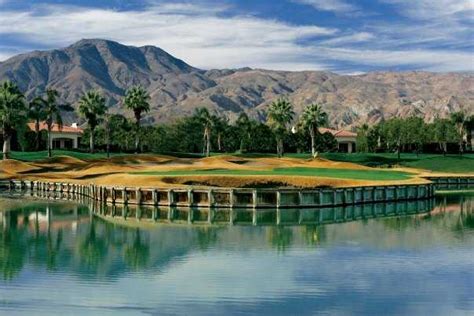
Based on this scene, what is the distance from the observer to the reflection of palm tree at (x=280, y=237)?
37656 millimetres

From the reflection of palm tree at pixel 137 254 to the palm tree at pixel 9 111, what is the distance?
70859mm

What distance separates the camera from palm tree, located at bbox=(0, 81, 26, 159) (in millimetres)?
105688

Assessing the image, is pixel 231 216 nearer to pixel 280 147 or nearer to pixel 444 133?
pixel 280 147

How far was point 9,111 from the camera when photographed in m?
106

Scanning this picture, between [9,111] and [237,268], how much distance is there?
271 feet

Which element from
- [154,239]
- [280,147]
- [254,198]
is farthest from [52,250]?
[280,147]

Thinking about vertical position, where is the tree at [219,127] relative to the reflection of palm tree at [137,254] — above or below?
above

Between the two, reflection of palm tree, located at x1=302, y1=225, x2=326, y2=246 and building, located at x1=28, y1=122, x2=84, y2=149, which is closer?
reflection of palm tree, located at x1=302, y1=225, x2=326, y2=246

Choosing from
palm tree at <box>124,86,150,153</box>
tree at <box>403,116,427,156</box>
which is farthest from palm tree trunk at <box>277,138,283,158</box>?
tree at <box>403,116,427,156</box>

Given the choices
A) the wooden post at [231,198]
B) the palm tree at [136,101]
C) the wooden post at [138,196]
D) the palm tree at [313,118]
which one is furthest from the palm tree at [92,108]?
the wooden post at [231,198]

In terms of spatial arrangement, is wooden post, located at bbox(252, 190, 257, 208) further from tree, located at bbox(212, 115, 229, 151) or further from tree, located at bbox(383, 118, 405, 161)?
tree, located at bbox(383, 118, 405, 161)

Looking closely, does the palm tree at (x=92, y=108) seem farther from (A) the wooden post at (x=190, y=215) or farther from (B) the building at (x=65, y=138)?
(A) the wooden post at (x=190, y=215)

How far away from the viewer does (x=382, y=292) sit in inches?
1005

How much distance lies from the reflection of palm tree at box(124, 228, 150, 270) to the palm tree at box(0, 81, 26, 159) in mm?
70859
